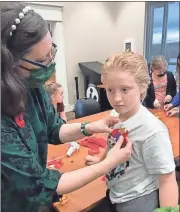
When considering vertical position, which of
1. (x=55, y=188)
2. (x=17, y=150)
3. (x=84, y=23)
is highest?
(x=84, y=23)

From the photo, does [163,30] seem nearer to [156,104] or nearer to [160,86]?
[160,86]

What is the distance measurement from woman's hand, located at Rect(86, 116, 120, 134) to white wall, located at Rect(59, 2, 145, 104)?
0.45 m

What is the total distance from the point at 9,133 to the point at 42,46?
9.5 inches

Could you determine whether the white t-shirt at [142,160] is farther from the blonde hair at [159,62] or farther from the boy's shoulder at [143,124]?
the blonde hair at [159,62]

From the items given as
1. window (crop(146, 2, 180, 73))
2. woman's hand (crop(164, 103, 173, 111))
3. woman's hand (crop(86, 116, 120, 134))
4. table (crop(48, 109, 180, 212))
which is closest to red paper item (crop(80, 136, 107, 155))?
table (crop(48, 109, 180, 212))

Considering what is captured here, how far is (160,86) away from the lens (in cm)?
180

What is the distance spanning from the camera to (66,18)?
118 cm

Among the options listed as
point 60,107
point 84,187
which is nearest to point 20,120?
point 84,187

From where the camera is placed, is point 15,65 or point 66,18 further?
point 66,18

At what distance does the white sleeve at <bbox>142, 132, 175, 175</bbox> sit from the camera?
66 cm

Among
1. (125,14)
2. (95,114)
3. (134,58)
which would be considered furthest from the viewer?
(95,114)

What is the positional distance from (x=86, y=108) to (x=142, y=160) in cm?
105

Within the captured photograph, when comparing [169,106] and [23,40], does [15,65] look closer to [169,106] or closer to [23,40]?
[23,40]

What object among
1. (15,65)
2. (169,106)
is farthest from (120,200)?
(169,106)
